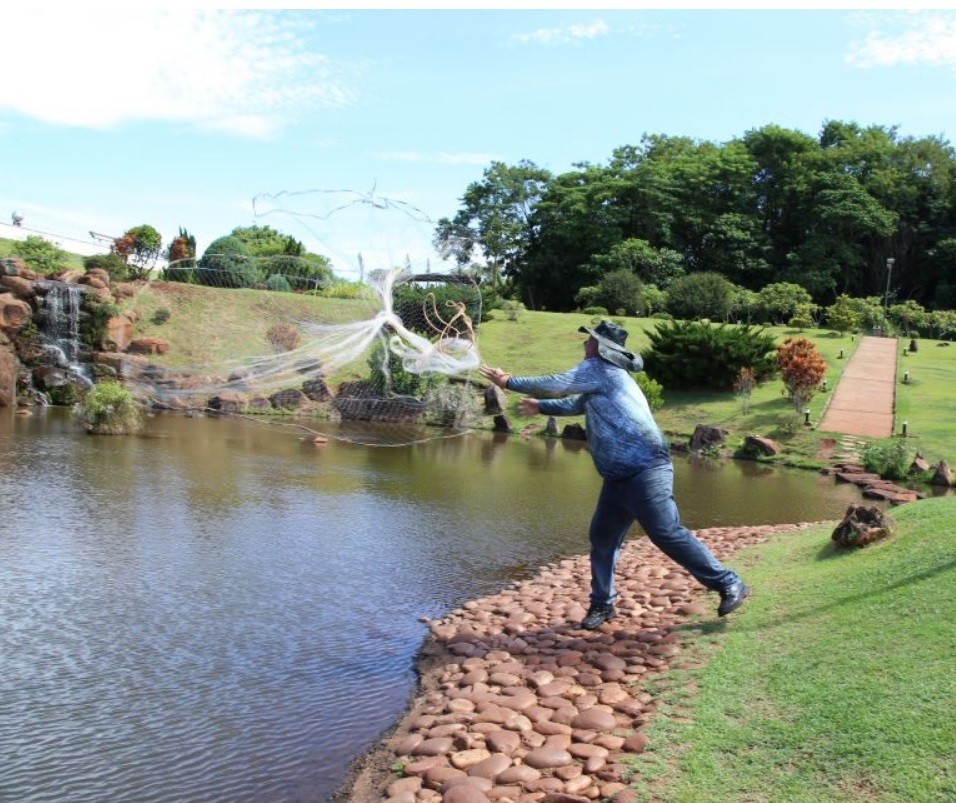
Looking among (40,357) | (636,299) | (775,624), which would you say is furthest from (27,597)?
(636,299)

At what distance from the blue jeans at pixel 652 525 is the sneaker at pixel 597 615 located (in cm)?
35

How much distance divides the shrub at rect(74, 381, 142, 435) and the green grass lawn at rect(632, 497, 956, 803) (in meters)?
18.5

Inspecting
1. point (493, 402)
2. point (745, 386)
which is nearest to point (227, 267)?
point (493, 402)

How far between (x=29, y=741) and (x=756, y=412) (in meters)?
28.1

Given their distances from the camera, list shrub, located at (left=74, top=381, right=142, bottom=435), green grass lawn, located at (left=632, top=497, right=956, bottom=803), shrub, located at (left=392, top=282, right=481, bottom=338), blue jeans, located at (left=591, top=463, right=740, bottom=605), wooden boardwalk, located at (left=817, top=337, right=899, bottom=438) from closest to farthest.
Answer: green grass lawn, located at (left=632, top=497, right=956, bottom=803) → blue jeans, located at (left=591, top=463, right=740, bottom=605) → shrub, located at (left=392, top=282, right=481, bottom=338) → shrub, located at (left=74, top=381, right=142, bottom=435) → wooden boardwalk, located at (left=817, top=337, right=899, bottom=438)

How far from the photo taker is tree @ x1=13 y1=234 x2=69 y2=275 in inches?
1681

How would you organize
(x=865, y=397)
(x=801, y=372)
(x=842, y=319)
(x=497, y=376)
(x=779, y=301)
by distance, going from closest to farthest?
(x=497, y=376) → (x=801, y=372) → (x=865, y=397) → (x=842, y=319) → (x=779, y=301)

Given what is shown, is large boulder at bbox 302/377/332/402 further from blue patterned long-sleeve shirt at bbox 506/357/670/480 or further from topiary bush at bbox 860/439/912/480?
blue patterned long-sleeve shirt at bbox 506/357/670/480

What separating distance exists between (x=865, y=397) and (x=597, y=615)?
26897mm

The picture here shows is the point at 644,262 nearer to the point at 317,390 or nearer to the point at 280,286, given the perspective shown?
the point at 317,390

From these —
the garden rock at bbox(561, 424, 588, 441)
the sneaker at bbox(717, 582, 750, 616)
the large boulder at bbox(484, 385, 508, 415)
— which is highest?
the sneaker at bbox(717, 582, 750, 616)

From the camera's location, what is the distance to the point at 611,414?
761cm

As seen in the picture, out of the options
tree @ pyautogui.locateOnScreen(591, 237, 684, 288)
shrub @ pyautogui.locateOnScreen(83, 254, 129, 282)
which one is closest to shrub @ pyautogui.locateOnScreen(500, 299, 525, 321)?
tree @ pyautogui.locateOnScreen(591, 237, 684, 288)

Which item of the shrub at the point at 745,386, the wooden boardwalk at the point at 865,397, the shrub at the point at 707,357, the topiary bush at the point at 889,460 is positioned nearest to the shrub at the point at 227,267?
the shrub at the point at 707,357
